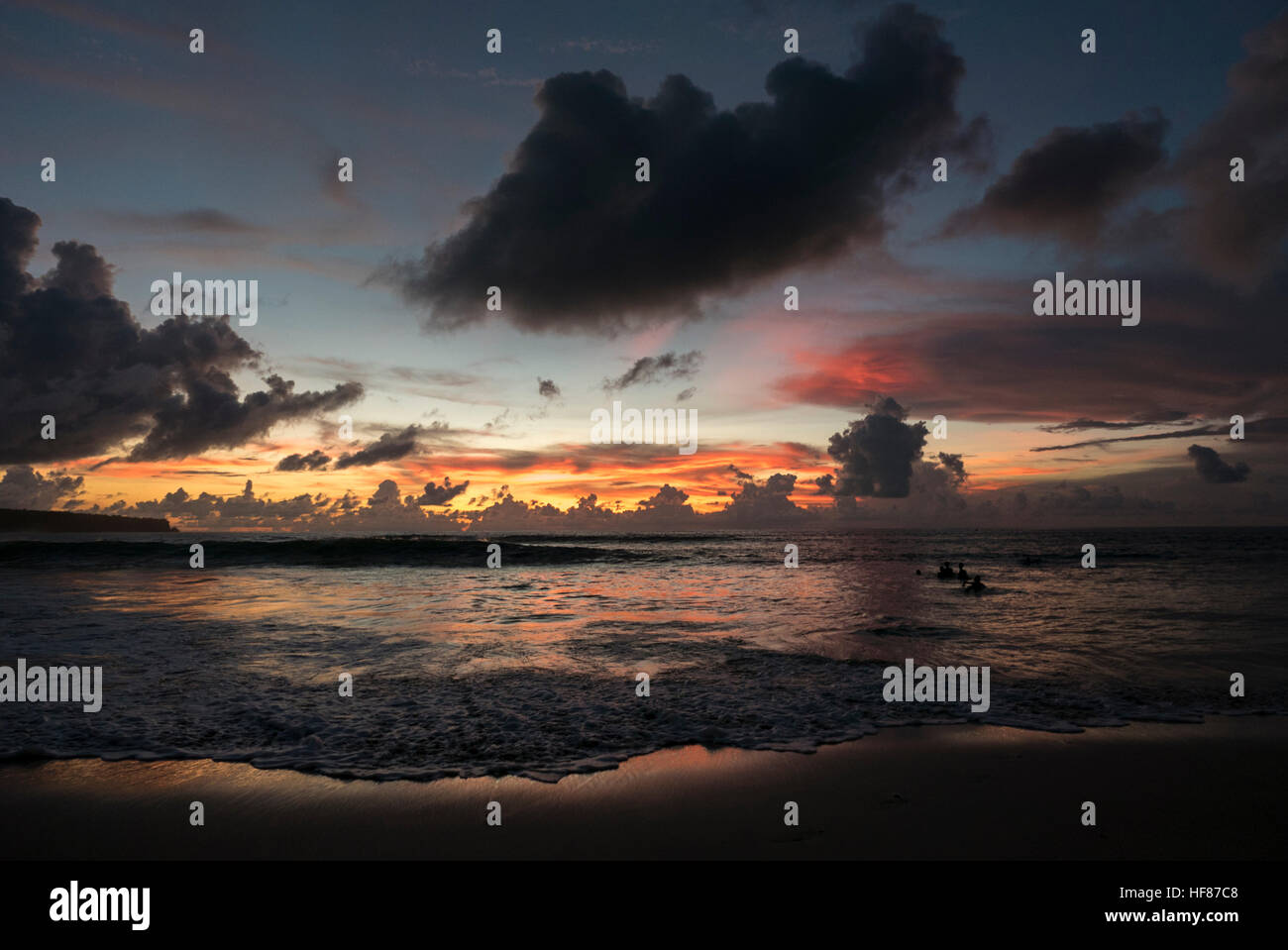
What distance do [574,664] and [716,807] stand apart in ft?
20.4

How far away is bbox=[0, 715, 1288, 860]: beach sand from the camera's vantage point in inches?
188

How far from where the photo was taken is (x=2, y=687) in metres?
9.32

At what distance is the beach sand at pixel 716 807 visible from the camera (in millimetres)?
4781

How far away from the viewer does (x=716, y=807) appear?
216 inches

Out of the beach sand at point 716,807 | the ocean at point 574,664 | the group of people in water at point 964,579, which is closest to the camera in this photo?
the beach sand at point 716,807

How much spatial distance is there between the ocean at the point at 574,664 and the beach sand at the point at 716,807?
1.76 ft

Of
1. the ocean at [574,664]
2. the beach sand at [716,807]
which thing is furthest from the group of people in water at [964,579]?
the beach sand at [716,807]

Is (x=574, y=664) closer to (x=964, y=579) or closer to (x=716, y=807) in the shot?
(x=716, y=807)

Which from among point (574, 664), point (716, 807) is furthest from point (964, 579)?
point (716, 807)

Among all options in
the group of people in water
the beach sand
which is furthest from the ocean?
the group of people in water

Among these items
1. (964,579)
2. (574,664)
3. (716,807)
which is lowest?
(964,579)

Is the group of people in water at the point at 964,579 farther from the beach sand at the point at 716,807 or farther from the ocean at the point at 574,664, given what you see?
the beach sand at the point at 716,807
